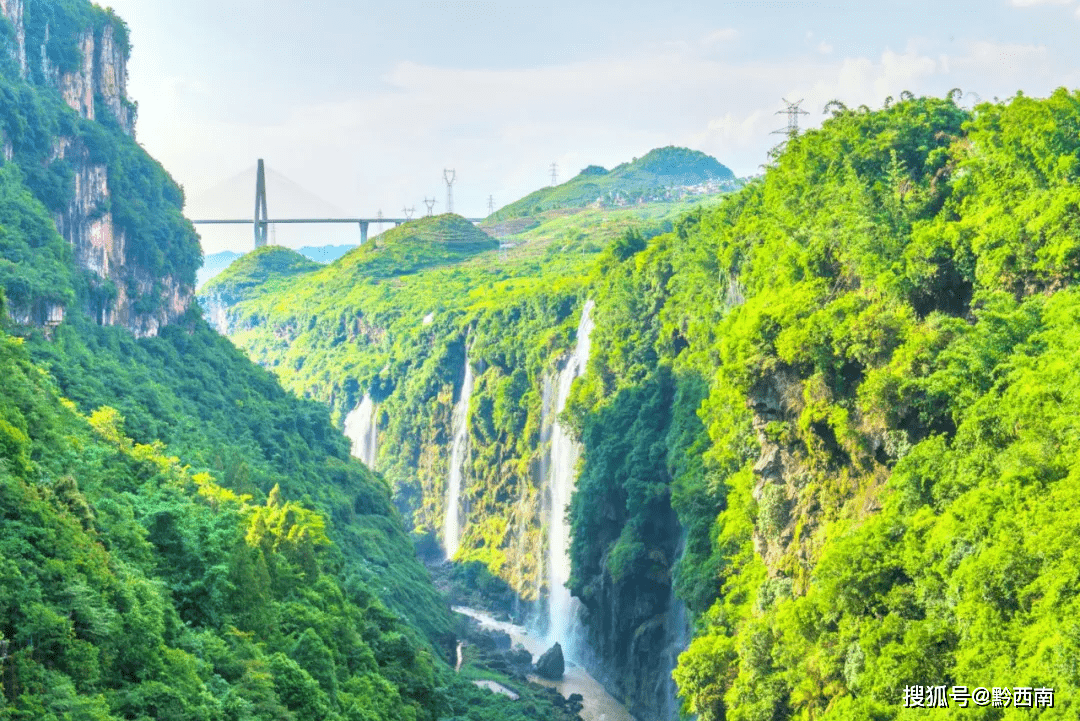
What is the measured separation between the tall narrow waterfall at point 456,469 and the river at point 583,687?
941 inches

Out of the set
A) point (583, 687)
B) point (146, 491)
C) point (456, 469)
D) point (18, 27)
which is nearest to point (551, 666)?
point (583, 687)

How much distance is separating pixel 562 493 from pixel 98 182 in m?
36.2

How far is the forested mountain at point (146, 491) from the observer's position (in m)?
34.3

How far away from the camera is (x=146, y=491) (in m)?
48.6

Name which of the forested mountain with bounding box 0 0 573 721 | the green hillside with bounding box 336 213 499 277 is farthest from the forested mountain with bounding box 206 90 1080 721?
the green hillside with bounding box 336 213 499 277

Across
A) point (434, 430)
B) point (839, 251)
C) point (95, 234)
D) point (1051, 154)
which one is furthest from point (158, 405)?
point (434, 430)

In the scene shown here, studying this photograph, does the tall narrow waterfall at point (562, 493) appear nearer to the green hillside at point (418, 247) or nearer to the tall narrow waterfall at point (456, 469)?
the tall narrow waterfall at point (456, 469)

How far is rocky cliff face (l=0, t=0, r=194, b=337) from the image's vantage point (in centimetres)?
7712

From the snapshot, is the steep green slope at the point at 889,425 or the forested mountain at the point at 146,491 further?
the steep green slope at the point at 889,425

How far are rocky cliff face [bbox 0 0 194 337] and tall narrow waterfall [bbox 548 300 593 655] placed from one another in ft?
86.3

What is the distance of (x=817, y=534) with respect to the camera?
50812 mm

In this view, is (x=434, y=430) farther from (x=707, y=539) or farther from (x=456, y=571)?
(x=707, y=539)

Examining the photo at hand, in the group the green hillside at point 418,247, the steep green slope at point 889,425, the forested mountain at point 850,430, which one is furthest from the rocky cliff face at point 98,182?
the green hillside at point 418,247

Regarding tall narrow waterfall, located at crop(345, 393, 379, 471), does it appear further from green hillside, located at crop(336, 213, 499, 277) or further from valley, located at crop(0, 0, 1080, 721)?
valley, located at crop(0, 0, 1080, 721)
